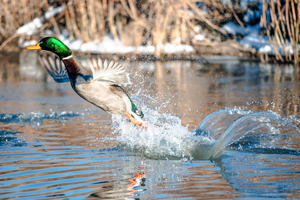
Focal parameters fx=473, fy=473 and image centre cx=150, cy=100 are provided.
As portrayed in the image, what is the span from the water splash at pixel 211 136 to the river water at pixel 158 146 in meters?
0.01

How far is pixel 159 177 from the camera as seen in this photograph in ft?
13.7

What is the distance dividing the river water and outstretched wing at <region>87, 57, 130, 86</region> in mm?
800

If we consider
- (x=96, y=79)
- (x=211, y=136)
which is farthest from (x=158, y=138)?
(x=96, y=79)

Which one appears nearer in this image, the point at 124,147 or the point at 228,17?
the point at 124,147

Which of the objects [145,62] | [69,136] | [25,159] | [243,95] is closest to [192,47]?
[145,62]

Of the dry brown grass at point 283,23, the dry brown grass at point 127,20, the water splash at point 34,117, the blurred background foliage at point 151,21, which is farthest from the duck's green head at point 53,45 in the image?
the dry brown grass at point 127,20

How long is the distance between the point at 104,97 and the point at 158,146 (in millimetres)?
863

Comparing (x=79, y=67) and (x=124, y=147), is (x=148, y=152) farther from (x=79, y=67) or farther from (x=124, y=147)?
(x=79, y=67)

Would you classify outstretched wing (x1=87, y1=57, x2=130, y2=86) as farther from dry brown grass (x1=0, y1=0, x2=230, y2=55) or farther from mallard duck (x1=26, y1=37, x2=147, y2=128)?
dry brown grass (x1=0, y1=0, x2=230, y2=55)

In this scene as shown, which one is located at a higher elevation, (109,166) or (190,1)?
(190,1)

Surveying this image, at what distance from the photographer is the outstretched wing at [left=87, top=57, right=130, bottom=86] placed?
4.87 meters

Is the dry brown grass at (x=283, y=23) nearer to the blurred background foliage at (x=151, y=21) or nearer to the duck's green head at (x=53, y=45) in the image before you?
the blurred background foliage at (x=151, y=21)

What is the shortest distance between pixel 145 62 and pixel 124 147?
30.1 feet

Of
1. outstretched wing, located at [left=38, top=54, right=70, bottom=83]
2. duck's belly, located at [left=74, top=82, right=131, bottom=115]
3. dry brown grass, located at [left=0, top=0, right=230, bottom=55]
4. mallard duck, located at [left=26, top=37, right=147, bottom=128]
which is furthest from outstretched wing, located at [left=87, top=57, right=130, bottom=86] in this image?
dry brown grass, located at [left=0, top=0, right=230, bottom=55]
